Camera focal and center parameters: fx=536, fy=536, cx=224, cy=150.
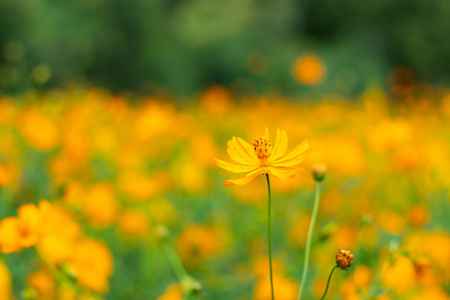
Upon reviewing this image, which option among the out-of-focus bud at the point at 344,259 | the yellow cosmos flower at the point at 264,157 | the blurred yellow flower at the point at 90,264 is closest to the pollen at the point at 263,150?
the yellow cosmos flower at the point at 264,157

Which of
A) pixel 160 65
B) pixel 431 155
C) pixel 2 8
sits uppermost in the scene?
pixel 431 155

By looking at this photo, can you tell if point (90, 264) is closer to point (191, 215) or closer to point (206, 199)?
point (191, 215)

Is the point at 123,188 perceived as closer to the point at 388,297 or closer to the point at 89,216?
the point at 89,216

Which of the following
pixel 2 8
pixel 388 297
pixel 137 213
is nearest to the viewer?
pixel 388 297

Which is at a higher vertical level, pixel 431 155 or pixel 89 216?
pixel 431 155

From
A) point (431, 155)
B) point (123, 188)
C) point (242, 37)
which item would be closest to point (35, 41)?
point (242, 37)

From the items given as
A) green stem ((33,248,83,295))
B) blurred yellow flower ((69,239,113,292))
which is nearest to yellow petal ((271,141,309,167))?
green stem ((33,248,83,295))
